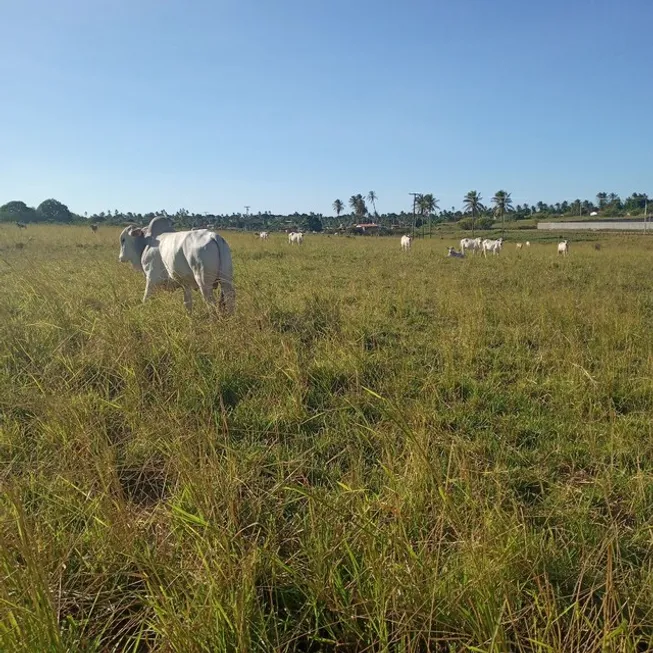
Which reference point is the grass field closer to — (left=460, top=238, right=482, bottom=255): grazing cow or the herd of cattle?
the herd of cattle

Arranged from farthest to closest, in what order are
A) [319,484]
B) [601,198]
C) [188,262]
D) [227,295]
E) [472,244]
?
[601,198] < [472,244] < [188,262] < [227,295] < [319,484]

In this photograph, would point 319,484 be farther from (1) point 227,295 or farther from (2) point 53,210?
(2) point 53,210

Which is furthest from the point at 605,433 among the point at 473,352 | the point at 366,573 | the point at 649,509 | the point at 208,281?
the point at 208,281

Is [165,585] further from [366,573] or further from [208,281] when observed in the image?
[208,281]

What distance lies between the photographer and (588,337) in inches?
196

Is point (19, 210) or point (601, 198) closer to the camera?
point (19, 210)

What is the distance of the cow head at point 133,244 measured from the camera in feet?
22.7

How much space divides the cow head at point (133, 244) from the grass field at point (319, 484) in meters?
1.77

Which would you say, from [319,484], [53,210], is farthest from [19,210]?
[319,484]

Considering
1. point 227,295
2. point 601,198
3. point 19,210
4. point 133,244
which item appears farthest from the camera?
point 601,198

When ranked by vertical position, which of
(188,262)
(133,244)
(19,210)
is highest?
(19,210)

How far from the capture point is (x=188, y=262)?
5.83 m

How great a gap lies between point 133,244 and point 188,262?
1634 mm

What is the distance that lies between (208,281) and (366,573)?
4568 mm
